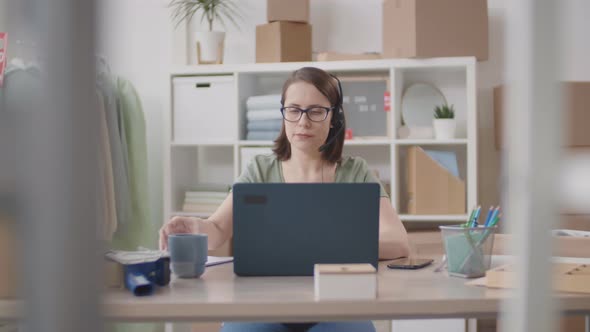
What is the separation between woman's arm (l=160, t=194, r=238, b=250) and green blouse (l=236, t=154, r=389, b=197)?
21 centimetres

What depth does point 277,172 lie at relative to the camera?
2.29m

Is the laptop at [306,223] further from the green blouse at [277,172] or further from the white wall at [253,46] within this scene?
the white wall at [253,46]

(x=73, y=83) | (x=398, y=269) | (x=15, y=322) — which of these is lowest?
(x=398, y=269)

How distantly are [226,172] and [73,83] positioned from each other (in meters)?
3.87

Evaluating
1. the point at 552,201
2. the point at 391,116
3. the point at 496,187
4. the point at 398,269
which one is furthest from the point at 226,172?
the point at 552,201

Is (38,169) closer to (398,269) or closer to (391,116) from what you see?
(398,269)

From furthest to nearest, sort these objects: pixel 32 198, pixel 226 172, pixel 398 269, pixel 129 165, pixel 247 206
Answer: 1. pixel 226 172
2. pixel 129 165
3. pixel 398 269
4. pixel 247 206
5. pixel 32 198

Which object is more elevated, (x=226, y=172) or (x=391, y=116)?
(x=391, y=116)

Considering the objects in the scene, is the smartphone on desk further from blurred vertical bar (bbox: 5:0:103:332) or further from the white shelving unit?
the white shelving unit

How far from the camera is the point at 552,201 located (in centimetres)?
49

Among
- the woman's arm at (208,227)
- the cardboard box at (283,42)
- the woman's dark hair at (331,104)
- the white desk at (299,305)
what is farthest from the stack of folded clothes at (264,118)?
the white desk at (299,305)

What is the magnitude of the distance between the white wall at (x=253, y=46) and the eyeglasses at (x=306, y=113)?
1.90m

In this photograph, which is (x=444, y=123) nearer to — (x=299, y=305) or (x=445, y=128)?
(x=445, y=128)

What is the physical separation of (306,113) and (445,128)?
163 cm
